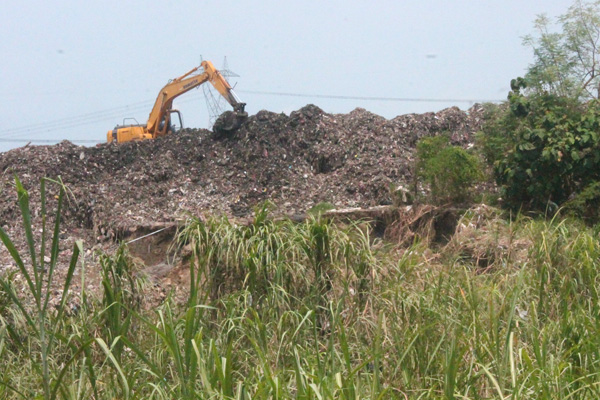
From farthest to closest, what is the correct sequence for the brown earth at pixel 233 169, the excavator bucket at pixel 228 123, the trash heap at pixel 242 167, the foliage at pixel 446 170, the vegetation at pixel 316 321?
1. the excavator bucket at pixel 228 123
2. the trash heap at pixel 242 167
3. the brown earth at pixel 233 169
4. the foliage at pixel 446 170
5. the vegetation at pixel 316 321

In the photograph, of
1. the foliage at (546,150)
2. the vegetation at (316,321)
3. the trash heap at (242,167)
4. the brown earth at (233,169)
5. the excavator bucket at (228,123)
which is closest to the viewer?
the vegetation at (316,321)

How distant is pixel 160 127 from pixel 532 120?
10247 mm

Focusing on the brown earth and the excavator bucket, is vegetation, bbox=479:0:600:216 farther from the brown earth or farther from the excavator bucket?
the excavator bucket

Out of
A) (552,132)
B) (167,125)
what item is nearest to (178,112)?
A: (167,125)

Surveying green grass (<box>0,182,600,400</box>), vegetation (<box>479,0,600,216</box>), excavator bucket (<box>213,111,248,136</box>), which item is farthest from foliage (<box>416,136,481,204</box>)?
excavator bucket (<box>213,111,248,136</box>)

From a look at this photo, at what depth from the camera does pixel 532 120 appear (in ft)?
30.3

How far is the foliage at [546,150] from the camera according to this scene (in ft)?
29.0

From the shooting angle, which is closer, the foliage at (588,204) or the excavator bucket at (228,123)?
the foliage at (588,204)

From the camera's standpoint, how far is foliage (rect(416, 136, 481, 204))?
9.57 metres

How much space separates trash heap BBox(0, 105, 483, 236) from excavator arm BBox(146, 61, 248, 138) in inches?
23.5

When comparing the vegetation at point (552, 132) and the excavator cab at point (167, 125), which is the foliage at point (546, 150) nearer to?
the vegetation at point (552, 132)

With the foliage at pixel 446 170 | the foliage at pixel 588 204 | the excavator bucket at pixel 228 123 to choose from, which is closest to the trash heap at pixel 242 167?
the excavator bucket at pixel 228 123

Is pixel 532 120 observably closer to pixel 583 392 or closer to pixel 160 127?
pixel 583 392

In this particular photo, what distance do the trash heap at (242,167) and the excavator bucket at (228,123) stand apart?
0.56ft
